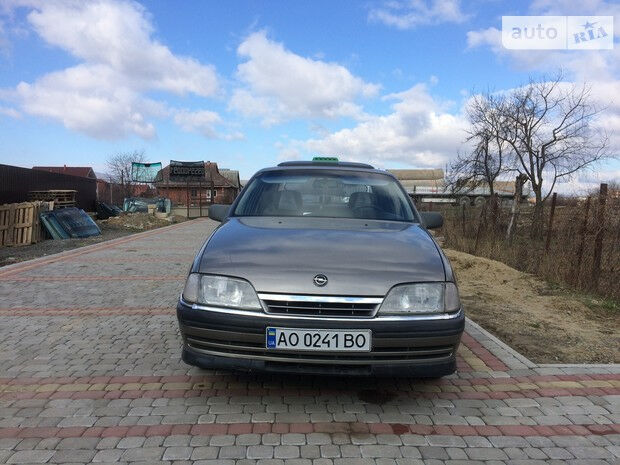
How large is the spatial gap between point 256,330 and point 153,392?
1150 mm

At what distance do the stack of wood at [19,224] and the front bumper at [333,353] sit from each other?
1288cm

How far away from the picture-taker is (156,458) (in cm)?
255

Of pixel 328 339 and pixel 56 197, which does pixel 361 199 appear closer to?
pixel 328 339

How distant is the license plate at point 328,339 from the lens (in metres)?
2.78

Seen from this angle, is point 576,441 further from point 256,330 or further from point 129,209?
point 129,209

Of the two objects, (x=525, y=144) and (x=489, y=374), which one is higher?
(x=525, y=144)

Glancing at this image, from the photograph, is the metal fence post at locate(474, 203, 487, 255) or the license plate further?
the metal fence post at locate(474, 203, 487, 255)

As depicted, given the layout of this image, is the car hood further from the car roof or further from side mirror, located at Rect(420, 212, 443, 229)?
the car roof

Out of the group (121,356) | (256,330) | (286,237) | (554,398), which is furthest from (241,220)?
(554,398)

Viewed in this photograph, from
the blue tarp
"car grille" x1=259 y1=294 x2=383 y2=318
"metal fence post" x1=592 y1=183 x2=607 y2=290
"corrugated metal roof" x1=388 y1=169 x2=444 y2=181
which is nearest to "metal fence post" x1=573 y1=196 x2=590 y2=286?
"metal fence post" x1=592 y1=183 x2=607 y2=290

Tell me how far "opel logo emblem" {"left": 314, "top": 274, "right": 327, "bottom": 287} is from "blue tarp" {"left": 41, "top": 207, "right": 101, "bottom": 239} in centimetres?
1392

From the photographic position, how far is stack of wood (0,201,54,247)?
13.2 metres

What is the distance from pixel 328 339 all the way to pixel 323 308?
187 millimetres

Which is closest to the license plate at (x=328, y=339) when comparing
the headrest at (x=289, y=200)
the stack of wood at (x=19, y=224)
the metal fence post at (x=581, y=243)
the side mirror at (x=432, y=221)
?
the headrest at (x=289, y=200)
